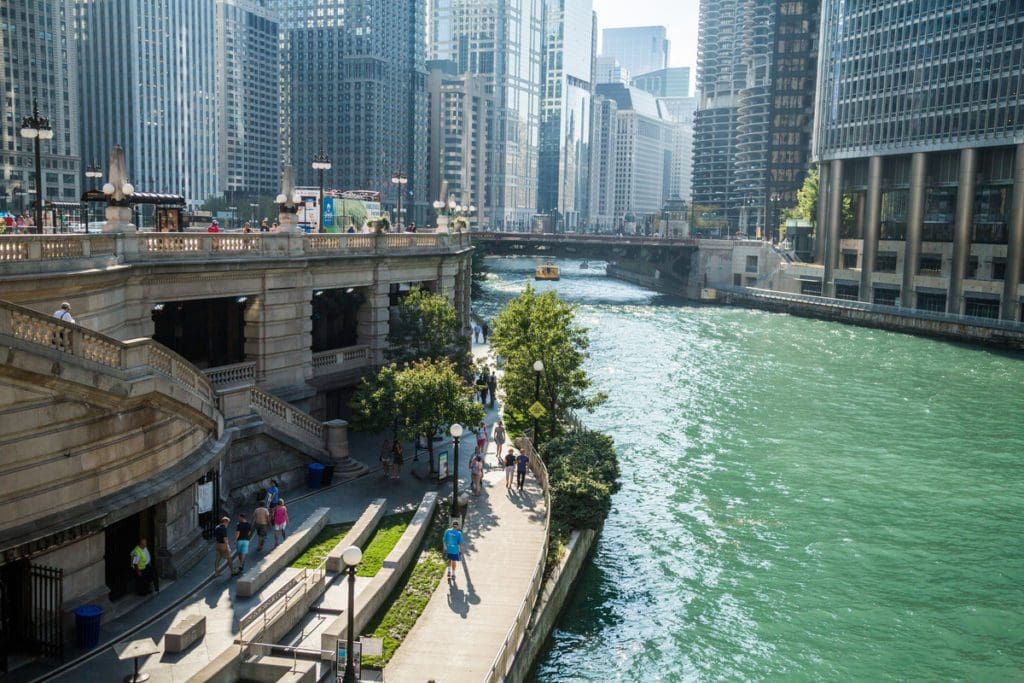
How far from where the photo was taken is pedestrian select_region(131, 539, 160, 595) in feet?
76.2

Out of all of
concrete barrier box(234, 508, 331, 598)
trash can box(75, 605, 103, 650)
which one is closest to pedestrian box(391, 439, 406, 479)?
concrete barrier box(234, 508, 331, 598)

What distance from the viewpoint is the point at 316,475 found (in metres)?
33.4

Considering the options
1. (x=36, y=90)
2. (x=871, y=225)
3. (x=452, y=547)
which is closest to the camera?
(x=452, y=547)

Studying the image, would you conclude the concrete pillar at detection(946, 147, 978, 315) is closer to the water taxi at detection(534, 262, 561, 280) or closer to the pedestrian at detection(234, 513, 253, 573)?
the water taxi at detection(534, 262, 561, 280)

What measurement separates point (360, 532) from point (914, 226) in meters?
104

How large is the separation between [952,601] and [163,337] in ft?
92.2

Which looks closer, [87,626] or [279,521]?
[87,626]

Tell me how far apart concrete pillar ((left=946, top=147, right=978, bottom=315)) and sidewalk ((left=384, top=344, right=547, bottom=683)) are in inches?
3480

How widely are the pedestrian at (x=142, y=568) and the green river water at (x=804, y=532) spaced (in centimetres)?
1002

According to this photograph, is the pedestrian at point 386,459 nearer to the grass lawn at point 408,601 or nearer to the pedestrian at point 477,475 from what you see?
the pedestrian at point 477,475

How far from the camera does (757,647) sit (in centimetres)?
2738

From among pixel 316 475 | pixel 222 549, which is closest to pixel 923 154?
pixel 316 475

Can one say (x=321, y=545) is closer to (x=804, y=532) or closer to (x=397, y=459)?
(x=397, y=459)

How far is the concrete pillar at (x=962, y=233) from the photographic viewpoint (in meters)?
107
